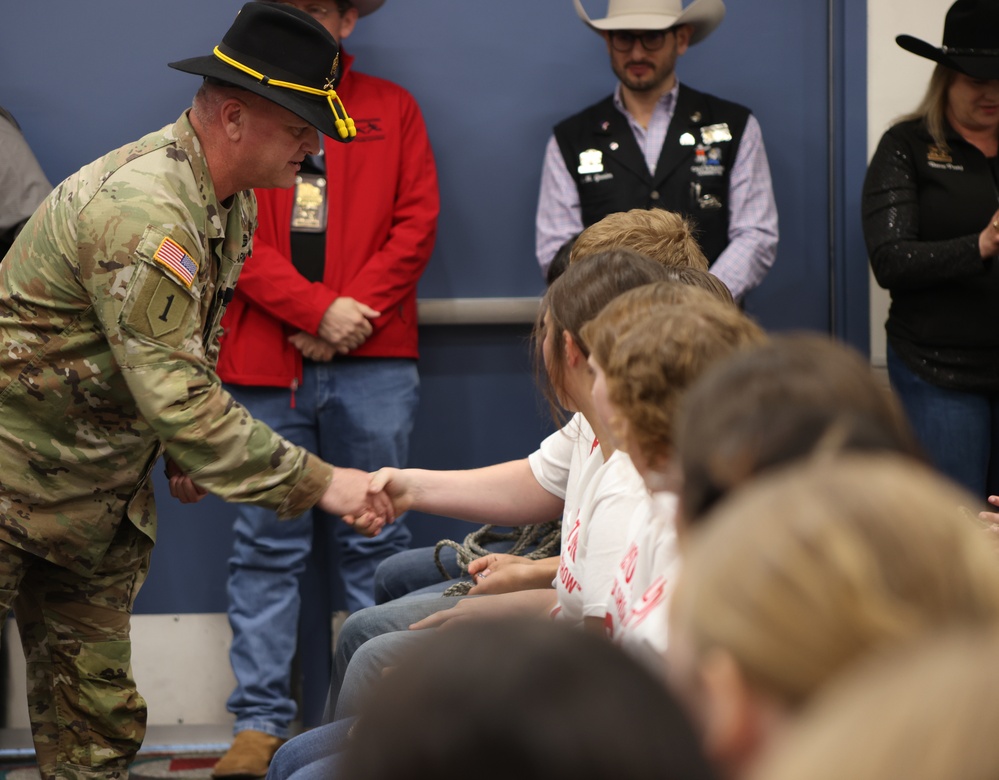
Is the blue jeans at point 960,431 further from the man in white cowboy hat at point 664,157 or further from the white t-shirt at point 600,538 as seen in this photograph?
the white t-shirt at point 600,538

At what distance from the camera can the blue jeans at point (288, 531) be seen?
3.40 meters

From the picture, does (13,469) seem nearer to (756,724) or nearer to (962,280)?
(756,724)

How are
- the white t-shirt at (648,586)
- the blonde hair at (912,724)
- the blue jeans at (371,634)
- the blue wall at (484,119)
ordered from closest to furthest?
the blonde hair at (912,724)
the white t-shirt at (648,586)
the blue jeans at (371,634)
the blue wall at (484,119)

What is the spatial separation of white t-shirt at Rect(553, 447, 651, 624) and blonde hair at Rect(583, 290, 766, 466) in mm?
233

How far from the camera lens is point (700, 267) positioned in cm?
232

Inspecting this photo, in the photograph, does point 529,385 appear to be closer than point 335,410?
No

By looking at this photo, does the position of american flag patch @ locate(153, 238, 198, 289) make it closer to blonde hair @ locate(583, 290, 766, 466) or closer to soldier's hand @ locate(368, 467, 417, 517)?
soldier's hand @ locate(368, 467, 417, 517)

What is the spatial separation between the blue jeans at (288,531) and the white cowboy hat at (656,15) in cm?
117

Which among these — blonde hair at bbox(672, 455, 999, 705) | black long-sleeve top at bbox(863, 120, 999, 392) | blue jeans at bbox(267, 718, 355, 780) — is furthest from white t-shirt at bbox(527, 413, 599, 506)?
blonde hair at bbox(672, 455, 999, 705)

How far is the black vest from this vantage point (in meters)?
3.47

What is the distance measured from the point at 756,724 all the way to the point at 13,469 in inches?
73.5

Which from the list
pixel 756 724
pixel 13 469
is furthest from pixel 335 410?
pixel 756 724

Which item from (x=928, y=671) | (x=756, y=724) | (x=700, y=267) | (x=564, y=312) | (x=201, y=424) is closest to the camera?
(x=928, y=671)

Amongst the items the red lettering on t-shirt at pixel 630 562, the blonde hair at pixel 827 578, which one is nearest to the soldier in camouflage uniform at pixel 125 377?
the red lettering on t-shirt at pixel 630 562
